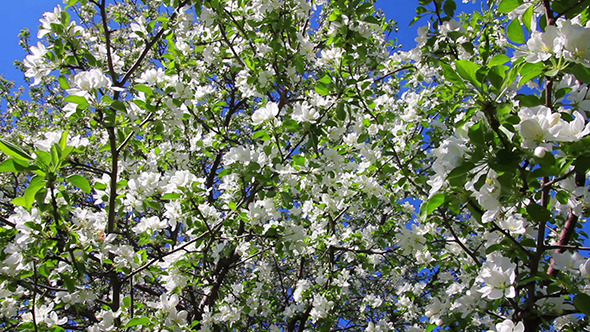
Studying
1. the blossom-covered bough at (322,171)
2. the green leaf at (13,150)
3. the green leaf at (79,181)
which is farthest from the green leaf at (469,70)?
the green leaf at (13,150)

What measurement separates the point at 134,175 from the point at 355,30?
199 cm

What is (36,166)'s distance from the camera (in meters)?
1.45

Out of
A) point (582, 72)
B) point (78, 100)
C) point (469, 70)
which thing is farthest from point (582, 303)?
point (78, 100)

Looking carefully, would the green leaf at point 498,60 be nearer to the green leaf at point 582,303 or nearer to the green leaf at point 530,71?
the green leaf at point 530,71

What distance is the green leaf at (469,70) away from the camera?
3.31ft

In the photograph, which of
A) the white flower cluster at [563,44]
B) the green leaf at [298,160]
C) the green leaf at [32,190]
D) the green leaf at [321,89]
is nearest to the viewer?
the white flower cluster at [563,44]

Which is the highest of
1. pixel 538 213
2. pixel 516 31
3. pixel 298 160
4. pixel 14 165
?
pixel 298 160

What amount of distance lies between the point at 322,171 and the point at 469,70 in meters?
1.46

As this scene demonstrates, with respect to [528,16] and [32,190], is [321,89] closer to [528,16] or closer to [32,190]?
[528,16]

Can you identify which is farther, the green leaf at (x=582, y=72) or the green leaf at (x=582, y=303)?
the green leaf at (x=582, y=303)

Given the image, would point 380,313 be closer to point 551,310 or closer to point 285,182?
point 285,182

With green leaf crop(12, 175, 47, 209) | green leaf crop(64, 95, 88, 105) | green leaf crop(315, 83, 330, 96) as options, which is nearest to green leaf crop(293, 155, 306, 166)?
green leaf crop(315, 83, 330, 96)

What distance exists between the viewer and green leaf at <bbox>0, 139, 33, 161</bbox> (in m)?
1.31

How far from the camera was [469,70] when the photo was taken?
1015 mm
